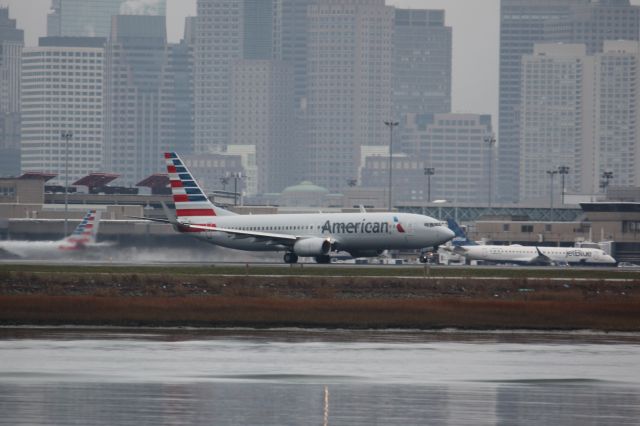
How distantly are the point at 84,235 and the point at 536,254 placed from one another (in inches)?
1858

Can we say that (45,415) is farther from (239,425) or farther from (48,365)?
(48,365)

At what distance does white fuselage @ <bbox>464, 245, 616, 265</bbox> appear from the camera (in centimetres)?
14038

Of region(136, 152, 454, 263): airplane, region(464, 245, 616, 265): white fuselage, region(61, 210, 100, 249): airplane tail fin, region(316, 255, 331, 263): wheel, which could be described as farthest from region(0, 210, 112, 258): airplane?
region(464, 245, 616, 265): white fuselage

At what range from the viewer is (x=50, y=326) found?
64.2 meters

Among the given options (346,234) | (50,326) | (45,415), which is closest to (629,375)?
(45,415)

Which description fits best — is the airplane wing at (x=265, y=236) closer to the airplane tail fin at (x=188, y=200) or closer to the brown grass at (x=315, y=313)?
the airplane tail fin at (x=188, y=200)

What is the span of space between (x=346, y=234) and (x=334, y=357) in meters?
56.8

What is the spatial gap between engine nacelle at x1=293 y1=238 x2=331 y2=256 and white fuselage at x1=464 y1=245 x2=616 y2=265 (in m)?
35.4

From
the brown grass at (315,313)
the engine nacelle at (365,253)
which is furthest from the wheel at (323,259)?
the brown grass at (315,313)

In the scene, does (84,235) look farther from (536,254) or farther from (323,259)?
(536,254)

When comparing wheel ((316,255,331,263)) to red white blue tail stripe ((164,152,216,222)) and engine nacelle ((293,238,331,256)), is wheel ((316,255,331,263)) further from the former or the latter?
red white blue tail stripe ((164,152,216,222))

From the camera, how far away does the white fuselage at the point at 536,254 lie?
5527 inches

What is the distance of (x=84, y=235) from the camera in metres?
112

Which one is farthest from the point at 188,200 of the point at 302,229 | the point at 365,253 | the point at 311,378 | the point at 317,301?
the point at 311,378
